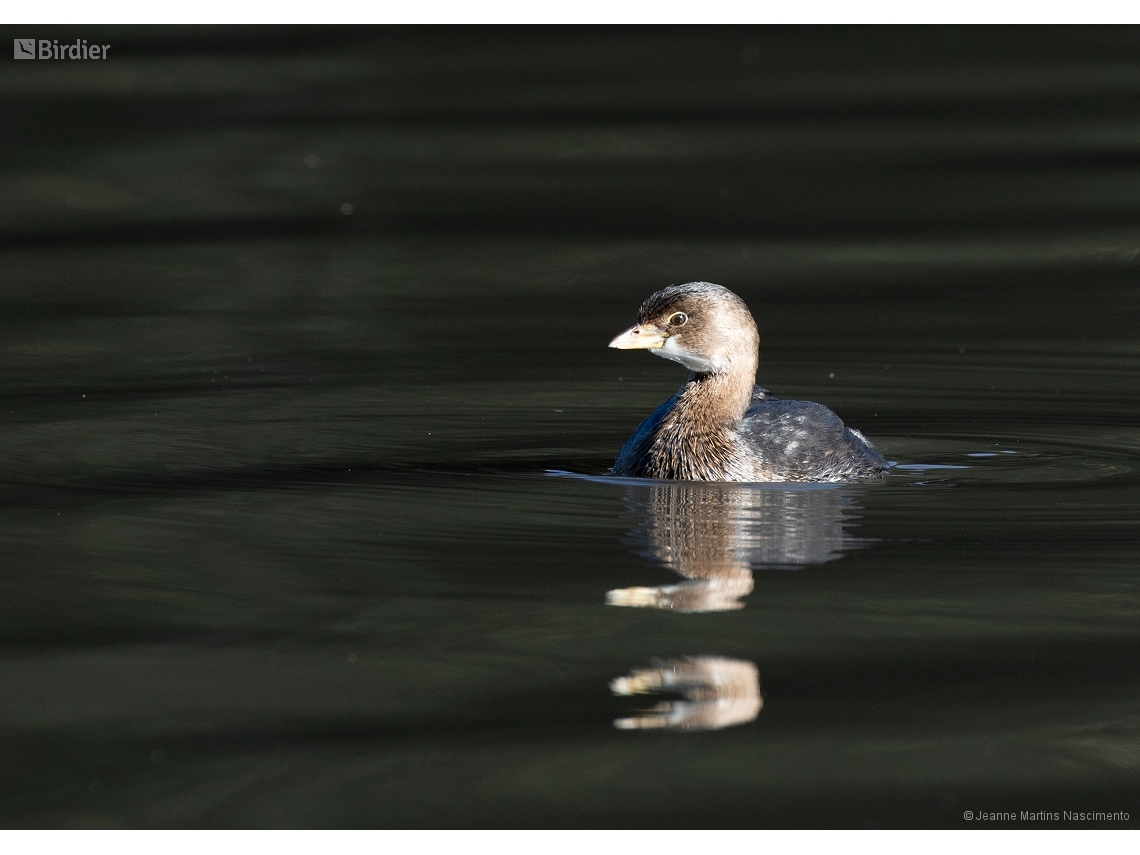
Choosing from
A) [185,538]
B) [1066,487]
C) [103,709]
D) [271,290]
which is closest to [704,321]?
[1066,487]

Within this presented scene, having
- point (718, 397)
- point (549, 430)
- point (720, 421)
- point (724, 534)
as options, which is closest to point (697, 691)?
point (724, 534)

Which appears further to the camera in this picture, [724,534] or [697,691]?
[724,534]

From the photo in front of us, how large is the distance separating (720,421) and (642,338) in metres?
0.56

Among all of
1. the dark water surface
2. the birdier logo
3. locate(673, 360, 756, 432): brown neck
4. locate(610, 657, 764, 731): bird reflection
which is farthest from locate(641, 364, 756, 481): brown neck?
the birdier logo

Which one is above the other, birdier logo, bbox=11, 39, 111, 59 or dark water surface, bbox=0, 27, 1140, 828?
birdier logo, bbox=11, 39, 111, 59

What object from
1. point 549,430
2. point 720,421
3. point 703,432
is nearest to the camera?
point 703,432

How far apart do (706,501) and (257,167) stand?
1011 centimetres

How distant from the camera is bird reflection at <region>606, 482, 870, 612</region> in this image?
7.34 m

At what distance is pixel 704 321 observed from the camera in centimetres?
1004

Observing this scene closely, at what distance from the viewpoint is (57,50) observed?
826 inches

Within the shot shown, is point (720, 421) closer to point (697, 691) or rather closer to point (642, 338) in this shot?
point (642, 338)

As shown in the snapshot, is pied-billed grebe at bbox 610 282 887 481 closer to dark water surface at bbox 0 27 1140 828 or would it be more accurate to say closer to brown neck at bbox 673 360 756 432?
brown neck at bbox 673 360 756 432

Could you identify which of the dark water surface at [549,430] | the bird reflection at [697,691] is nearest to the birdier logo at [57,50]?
the dark water surface at [549,430]

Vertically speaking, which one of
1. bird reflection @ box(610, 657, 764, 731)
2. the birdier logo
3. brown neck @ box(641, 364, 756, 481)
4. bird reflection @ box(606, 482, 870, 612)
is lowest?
bird reflection @ box(610, 657, 764, 731)
